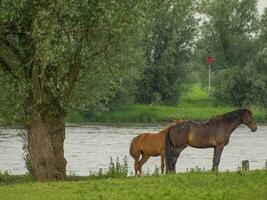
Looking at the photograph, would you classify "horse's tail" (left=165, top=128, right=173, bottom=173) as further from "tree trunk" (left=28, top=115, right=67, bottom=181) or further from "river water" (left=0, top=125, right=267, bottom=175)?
"river water" (left=0, top=125, right=267, bottom=175)

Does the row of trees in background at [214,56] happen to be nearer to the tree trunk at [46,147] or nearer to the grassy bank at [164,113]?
the grassy bank at [164,113]

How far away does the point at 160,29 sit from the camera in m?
83.6

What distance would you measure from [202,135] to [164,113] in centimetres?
5745

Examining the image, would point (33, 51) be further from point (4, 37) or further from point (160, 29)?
point (160, 29)

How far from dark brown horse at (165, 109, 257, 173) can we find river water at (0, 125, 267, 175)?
6.89 m

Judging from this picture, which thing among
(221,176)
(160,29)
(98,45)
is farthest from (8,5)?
(160,29)

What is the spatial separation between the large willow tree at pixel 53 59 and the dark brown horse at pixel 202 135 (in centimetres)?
302

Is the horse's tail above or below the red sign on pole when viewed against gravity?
below

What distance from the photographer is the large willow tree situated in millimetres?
21000

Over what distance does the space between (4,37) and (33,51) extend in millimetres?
1141

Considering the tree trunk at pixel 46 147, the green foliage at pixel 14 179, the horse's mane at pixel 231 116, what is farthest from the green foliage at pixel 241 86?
the tree trunk at pixel 46 147

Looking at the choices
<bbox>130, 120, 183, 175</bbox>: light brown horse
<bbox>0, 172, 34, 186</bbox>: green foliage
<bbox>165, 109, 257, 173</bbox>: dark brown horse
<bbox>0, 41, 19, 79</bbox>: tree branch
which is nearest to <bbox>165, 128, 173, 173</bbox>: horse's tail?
<bbox>165, 109, 257, 173</bbox>: dark brown horse

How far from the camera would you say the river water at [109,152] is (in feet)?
119

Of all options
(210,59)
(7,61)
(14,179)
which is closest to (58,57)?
(7,61)
